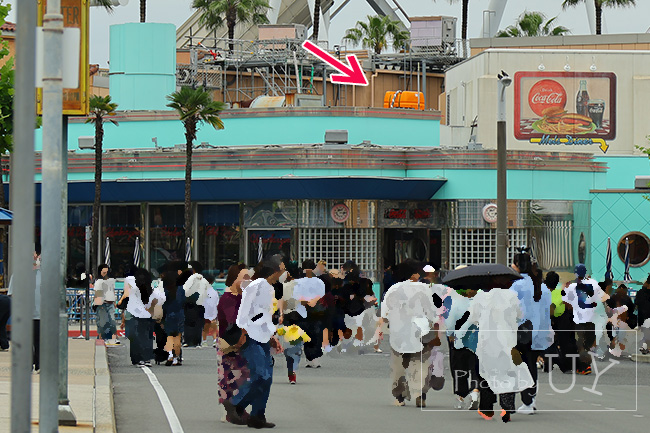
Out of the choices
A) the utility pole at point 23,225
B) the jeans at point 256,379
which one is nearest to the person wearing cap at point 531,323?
the jeans at point 256,379

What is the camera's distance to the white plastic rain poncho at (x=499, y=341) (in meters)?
13.9

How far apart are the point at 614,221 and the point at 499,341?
2846 cm

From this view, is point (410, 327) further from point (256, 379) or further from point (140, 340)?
point (140, 340)

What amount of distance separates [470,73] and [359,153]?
11.3 metres

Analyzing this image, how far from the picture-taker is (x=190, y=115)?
3978 centimetres

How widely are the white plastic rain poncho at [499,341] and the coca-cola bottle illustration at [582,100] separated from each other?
110 feet

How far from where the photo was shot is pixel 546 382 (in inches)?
760

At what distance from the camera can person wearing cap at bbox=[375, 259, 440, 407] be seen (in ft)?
51.8

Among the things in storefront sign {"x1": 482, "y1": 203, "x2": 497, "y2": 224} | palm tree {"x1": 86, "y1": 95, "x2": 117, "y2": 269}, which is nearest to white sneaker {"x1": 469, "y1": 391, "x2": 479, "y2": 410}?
storefront sign {"x1": 482, "y1": 203, "x2": 497, "y2": 224}

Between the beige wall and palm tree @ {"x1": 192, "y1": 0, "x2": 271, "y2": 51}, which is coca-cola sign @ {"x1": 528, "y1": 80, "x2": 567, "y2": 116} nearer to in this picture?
the beige wall

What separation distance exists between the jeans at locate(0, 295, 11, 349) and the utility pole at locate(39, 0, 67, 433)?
474 inches

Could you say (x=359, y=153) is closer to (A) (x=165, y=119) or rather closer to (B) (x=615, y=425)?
(A) (x=165, y=119)

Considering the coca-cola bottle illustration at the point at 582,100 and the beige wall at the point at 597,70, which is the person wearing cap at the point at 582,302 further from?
the coca-cola bottle illustration at the point at 582,100

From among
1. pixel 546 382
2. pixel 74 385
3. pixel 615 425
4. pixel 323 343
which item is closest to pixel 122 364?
pixel 323 343
